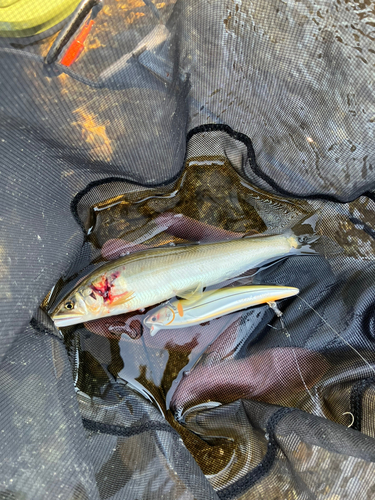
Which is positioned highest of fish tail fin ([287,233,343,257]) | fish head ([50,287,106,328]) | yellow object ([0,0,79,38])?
yellow object ([0,0,79,38])

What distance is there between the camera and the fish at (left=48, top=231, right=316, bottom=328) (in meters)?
1.70

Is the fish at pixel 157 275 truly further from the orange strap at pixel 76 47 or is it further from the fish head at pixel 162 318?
the orange strap at pixel 76 47

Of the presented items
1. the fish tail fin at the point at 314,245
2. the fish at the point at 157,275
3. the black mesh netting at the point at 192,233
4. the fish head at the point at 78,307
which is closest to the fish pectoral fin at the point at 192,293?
the fish at the point at 157,275

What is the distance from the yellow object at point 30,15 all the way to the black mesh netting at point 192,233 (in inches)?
1.7

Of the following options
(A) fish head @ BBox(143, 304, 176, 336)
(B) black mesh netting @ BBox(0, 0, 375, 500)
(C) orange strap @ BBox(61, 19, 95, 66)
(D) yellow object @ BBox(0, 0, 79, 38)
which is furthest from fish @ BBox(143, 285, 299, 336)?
(D) yellow object @ BBox(0, 0, 79, 38)

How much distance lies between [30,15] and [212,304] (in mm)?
1457

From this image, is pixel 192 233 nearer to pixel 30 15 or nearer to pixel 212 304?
pixel 212 304

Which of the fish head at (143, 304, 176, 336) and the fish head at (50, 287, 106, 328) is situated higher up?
the fish head at (50, 287, 106, 328)

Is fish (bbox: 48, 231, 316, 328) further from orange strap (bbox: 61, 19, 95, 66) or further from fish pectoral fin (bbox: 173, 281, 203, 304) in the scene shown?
orange strap (bbox: 61, 19, 95, 66)

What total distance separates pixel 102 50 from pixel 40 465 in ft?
5.16

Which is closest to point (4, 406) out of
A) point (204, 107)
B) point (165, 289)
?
point (165, 289)

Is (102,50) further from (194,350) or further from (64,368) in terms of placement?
(194,350)

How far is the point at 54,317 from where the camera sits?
1649 millimetres

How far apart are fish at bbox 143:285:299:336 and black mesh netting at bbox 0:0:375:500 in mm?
168
